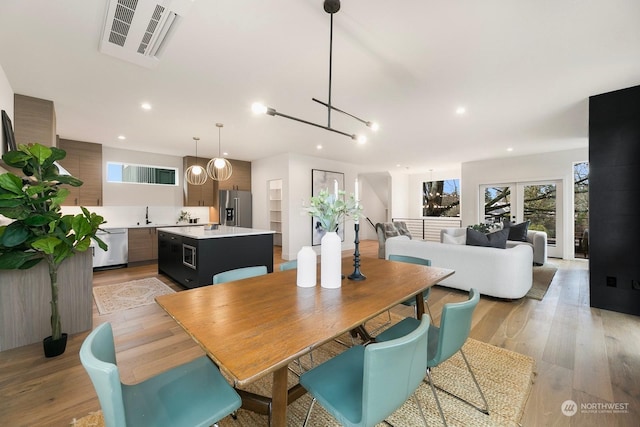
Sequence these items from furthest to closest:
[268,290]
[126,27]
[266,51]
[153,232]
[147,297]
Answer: [153,232] < [147,297] < [266,51] < [126,27] < [268,290]

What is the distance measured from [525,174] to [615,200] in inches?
Result: 163

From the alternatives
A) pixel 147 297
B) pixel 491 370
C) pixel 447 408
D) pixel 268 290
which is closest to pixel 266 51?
pixel 268 290

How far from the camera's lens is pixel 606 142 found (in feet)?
10.4

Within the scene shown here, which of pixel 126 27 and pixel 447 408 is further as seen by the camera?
pixel 126 27

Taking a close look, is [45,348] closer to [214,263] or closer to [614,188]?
[214,263]

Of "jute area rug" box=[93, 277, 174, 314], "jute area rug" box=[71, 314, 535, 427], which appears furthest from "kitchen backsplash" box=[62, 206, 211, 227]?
"jute area rug" box=[71, 314, 535, 427]

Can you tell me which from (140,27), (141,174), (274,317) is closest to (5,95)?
(140,27)

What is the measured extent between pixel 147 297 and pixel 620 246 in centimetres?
597

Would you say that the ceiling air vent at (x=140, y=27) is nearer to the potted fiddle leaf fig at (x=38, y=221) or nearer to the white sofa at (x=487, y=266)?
the potted fiddle leaf fig at (x=38, y=221)

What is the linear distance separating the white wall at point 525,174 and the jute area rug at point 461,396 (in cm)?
590

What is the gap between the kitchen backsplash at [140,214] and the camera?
5.67 meters

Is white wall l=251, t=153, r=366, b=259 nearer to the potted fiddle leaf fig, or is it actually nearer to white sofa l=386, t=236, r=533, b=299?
white sofa l=386, t=236, r=533, b=299

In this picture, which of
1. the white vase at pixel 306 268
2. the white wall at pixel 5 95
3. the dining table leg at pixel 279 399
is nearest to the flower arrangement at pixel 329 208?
the white vase at pixel 306 268

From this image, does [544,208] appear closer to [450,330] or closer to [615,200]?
[615,200]
